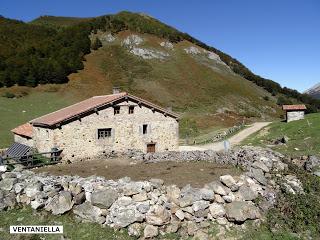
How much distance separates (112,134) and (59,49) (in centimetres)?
6820

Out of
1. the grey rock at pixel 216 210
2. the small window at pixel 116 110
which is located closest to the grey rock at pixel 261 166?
the grey rock at pixel 216 210

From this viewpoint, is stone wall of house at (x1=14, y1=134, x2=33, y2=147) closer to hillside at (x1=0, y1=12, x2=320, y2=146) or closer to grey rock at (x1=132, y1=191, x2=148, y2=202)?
hillside at (x1=0, y1=12, x2=320, y2=146)

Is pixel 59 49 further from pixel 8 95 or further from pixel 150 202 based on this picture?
pixel 150 202

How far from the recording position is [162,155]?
104ft

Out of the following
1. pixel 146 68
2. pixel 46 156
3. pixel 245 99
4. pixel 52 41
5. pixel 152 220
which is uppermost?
pixel 52 41

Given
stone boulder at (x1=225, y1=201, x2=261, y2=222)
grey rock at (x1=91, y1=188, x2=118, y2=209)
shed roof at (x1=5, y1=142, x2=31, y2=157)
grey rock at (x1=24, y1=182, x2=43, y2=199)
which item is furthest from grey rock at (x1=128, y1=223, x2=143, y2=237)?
shed roof at (x1=5, y1=142, x2=31, y2=157)

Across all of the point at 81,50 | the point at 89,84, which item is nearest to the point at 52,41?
the point at 81,50

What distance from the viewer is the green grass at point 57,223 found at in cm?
1817

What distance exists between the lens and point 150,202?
19.6 metres

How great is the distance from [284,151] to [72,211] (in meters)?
19.7

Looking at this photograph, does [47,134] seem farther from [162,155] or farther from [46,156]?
[162,155]

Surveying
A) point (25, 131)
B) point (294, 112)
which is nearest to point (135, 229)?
point (25, 131)

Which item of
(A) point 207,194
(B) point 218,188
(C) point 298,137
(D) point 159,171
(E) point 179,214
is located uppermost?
(C) point 298,137

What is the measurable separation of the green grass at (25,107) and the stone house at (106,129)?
67.5 ft
